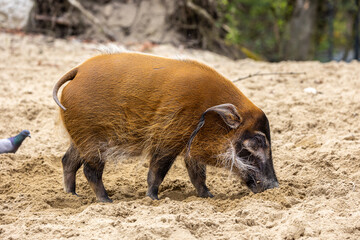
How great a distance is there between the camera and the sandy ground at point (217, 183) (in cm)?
283

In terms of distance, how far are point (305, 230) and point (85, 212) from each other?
1.44 meters

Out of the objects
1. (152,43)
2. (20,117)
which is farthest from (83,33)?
(20,117)

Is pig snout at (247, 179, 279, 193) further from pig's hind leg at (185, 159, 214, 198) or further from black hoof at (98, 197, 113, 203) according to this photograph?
black hoof at (98, 197, 113, 203)

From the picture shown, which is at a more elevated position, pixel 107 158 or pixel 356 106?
pixel 107 158

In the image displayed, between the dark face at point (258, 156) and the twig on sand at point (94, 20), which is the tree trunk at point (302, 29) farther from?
the dark face at point (258, 156)

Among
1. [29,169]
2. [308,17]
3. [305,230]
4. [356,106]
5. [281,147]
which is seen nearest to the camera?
[305,230]

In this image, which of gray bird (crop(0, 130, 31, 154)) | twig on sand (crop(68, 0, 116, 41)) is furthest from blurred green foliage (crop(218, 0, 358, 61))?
gray bird (crop(0, 130, 31, 154))

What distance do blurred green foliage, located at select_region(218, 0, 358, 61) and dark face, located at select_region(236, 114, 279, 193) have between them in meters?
6.52

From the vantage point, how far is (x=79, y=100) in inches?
139

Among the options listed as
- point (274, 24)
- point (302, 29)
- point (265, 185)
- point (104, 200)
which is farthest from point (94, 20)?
point (274, 24)

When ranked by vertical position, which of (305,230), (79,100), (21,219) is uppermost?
(79,100)

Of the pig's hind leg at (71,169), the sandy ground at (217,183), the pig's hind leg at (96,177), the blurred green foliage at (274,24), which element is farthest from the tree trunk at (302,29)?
the pig's hind leg at (96,177)

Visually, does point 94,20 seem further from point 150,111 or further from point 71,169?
point 150,111

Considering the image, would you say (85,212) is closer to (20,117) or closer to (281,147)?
(281,147)
